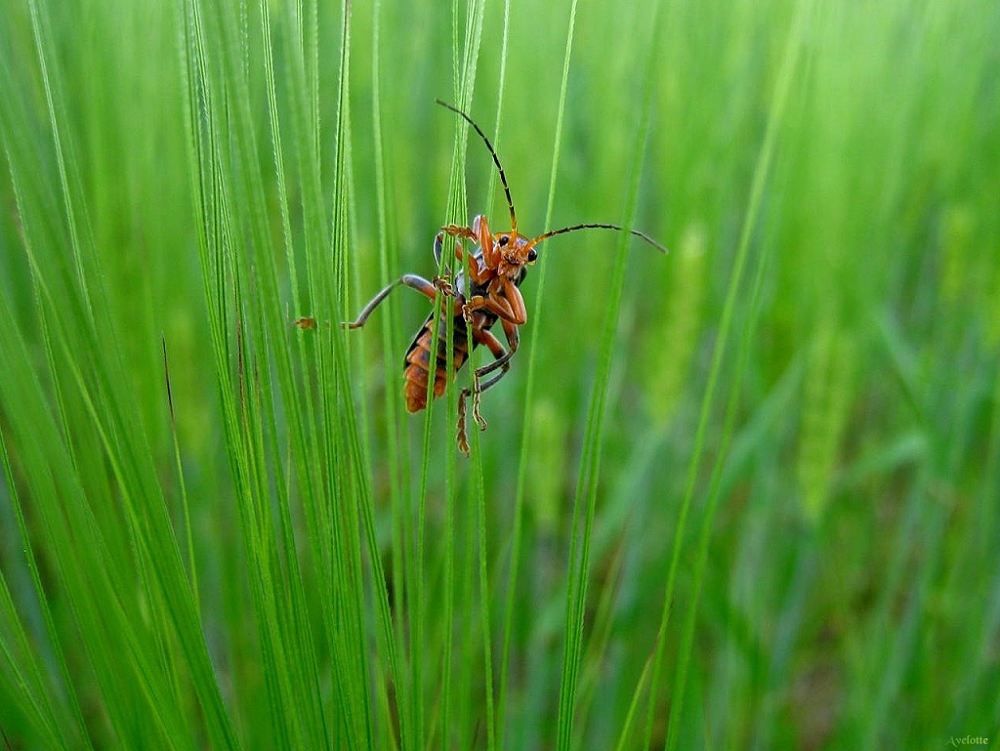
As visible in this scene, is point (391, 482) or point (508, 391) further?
point (508, 391)

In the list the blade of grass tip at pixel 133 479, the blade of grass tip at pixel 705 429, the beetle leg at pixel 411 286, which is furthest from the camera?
the beetle leg at pixel 411 286

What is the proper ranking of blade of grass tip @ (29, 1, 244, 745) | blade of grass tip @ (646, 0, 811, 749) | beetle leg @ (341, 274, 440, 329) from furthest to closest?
beetle leg @ (341, 274, 440, 329) → blade of grass tip @ (646, 0, 811, 749) → blade of grass tip @ (29, 1, 244, 745)

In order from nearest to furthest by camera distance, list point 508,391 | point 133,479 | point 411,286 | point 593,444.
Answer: point 133,479 < point 593,444 < point 411,286 < point 508,391

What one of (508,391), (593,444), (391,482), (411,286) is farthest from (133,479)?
(508,391)

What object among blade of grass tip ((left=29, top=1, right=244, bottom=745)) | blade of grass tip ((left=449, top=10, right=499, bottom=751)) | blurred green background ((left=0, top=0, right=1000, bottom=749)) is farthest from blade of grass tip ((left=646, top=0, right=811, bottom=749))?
blade of grass tip ((left=29, top=1, right=244, bottom=745))

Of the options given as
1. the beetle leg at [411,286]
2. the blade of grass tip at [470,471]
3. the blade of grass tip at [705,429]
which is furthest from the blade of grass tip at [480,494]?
the beetle leg at [411,286]

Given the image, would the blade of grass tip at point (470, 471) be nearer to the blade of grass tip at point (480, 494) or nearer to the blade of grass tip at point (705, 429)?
the blade of grass tip at point (480, 494)

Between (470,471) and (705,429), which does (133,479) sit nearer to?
(470,471)

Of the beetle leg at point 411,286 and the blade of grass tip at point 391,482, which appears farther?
the beetle leg at point 411,286

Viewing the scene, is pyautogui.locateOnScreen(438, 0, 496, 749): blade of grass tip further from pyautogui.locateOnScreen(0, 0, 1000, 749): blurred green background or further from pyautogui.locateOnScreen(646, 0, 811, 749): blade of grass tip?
pyautogui.locateOnScreen(646, 0, 811, 749): blade of grass tip
